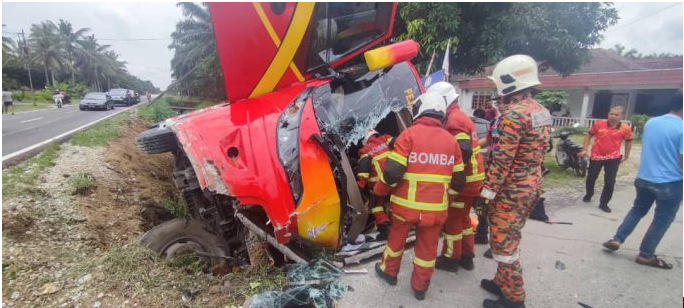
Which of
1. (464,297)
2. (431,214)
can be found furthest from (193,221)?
(464,297)

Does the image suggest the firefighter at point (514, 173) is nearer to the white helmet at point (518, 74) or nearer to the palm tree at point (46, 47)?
the white helmet at point (518, 74)

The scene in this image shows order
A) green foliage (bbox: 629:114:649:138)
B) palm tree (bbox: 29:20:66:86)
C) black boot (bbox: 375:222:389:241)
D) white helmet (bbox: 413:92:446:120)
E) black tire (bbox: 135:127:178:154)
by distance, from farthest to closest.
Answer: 1. palm tree (bbox: 29:20:66:86)
2. green foliage (bbox: 629:114:649:138)
3. black boot (bbox: 375:222:389:241)
4. black tire (bbox: 135:127:178:154)
5. white helmet (bbox: 413:92:446:120)

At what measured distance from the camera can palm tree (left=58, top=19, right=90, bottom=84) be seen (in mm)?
44950

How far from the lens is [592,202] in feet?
16.1

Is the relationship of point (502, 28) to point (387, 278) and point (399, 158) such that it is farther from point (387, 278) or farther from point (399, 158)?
point (387, 278)

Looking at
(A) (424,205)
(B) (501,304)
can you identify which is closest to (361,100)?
(A) (424,205)

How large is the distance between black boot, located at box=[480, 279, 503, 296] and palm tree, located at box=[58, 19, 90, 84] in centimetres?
5456

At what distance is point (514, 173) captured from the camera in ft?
7.50

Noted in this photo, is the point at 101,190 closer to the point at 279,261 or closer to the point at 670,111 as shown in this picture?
the point at 279,261

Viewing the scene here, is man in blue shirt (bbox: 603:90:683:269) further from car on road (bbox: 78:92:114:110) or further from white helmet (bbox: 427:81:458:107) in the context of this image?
car on road (bbox: 78:92:114:110)

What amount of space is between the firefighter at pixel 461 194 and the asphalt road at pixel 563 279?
12 cm

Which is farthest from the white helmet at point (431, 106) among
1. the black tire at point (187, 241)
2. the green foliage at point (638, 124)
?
the green foliage at point (638, 124)

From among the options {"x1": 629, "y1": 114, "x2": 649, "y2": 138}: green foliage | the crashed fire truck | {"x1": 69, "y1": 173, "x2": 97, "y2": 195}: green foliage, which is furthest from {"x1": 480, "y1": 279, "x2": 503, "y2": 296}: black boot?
{"x1": 629, "y1": 114, "x2": 649, "y2": 138}: green foliage

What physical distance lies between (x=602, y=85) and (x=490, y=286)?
1814 centimetres
